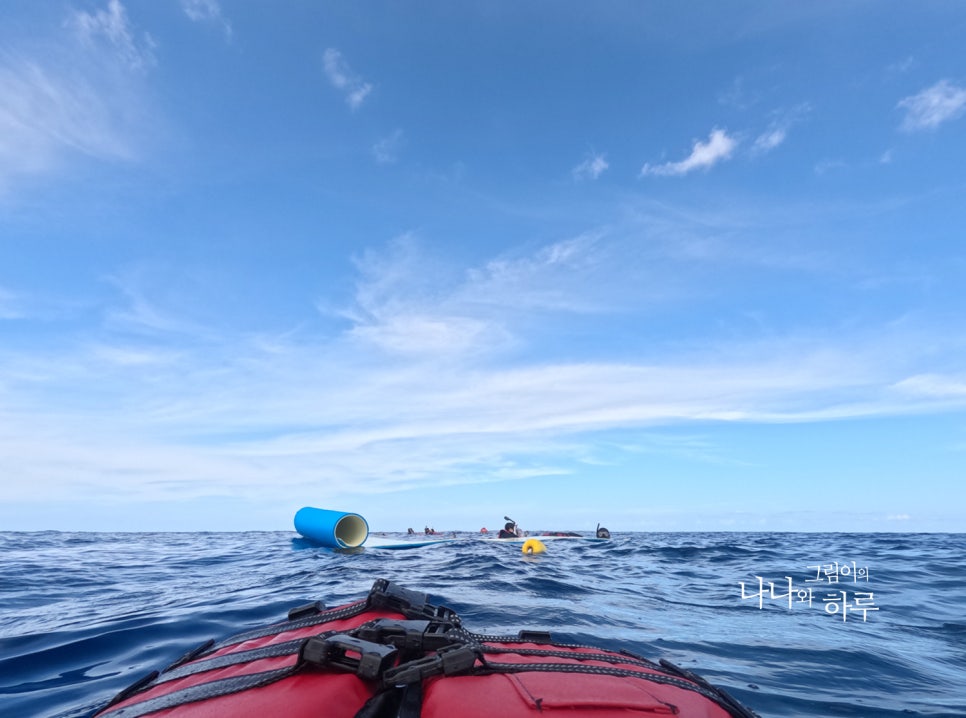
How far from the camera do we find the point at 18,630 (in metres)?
5.99

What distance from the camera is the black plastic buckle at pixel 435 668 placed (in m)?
2.12

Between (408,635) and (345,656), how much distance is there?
0.33 meters

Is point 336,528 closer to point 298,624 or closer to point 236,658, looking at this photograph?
point 298,624

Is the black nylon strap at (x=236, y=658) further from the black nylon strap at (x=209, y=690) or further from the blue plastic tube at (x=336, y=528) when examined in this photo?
the blue plastic tube at (x=336, y=528)

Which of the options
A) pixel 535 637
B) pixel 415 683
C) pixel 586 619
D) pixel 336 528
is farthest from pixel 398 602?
pixel 336 528

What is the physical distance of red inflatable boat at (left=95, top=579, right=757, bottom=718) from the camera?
192 cm

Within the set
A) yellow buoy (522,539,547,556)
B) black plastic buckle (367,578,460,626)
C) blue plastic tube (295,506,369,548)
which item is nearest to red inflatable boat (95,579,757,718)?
black plastic buckle (367,578,460,626)

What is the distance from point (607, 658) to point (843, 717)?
243 centimetres

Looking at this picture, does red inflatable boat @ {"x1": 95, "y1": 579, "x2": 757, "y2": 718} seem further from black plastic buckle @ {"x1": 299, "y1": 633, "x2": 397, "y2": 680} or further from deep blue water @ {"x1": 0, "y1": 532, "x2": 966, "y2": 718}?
deep blue water @ {"x1": 0, "y1": 532, "x2": 966, "y2": 718}

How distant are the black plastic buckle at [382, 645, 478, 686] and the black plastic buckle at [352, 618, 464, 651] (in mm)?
272

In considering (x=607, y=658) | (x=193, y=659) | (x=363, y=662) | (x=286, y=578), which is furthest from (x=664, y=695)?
(x=286, y=578)

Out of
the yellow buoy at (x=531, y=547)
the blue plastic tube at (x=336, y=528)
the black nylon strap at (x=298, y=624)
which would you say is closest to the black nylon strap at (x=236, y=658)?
the black nylon strap at (x=298, y=624)

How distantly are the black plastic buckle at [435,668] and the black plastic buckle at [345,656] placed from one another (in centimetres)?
7

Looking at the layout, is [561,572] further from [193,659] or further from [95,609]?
[193,659]
